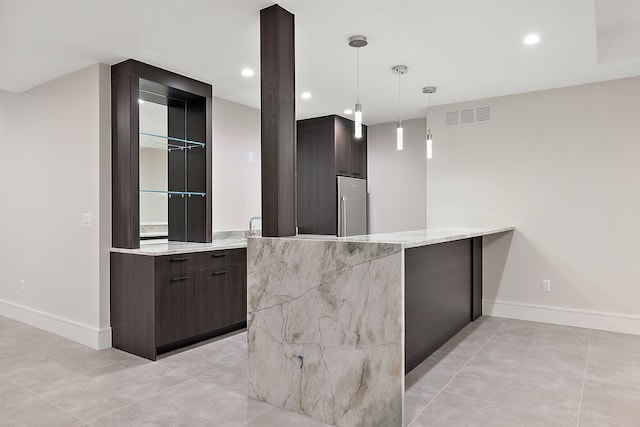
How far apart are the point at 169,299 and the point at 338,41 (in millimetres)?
2469

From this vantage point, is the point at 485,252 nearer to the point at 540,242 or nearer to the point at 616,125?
the point at 540,242

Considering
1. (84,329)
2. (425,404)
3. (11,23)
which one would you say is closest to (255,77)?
(11,23)

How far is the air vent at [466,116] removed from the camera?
16.1 ft

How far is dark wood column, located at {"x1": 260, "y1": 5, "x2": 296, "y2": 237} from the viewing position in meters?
2.60

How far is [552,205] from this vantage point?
4.41 metres

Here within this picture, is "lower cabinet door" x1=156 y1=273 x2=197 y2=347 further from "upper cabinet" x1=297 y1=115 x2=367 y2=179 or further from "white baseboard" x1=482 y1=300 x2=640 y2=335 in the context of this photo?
"white baseboard" x1=482 y1=300 x2=640 y2=335

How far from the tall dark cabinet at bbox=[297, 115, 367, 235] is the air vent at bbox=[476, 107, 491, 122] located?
5.86ft

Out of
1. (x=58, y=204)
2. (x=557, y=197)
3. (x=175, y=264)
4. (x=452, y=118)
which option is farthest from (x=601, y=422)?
(x=58, y=204)

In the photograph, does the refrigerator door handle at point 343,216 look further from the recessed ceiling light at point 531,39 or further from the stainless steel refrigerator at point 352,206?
the recessed ceiling light at point 531,39

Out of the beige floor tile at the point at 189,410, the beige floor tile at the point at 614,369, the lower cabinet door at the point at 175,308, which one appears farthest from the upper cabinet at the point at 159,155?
the beige floor tile at the point at 614,369

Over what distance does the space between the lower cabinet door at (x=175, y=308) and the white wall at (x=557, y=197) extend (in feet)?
10.3

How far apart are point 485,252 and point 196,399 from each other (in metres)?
3.61

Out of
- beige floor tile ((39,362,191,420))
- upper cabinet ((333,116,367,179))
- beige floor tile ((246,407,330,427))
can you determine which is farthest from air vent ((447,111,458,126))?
beige floor tile ((39,362,191,420))

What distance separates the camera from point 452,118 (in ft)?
16.5
